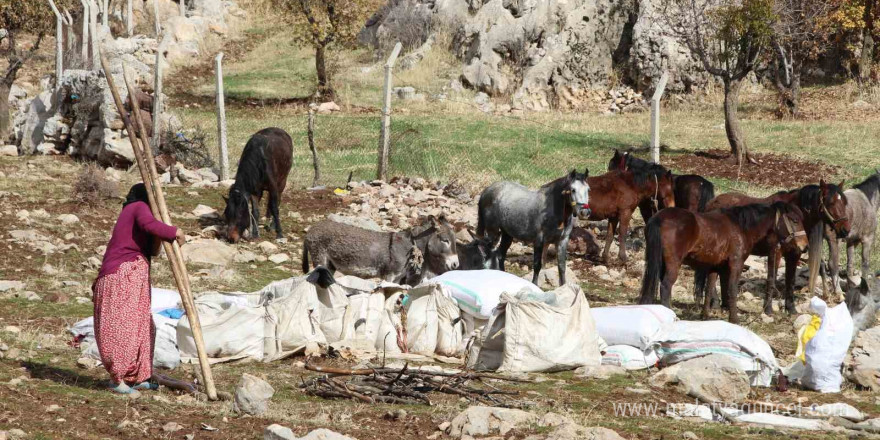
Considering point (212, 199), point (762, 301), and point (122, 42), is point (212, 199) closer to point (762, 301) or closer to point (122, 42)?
point (762, 301)

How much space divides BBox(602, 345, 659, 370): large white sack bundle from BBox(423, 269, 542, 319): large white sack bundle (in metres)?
0.98

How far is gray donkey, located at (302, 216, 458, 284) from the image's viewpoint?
12.0 m

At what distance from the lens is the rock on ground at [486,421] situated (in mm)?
6496

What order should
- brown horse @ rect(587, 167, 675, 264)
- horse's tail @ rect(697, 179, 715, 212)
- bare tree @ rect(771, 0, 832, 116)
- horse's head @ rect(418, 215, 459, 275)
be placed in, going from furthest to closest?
1. bare tree @ rect(771, 0, 832, 116)
2. brown horse @ rect(587, 167, 675, 264)
3. horse's tail @ rect(697, 179, 715, 212)
4. horse's head @ rect(418, 215, 459, 275)

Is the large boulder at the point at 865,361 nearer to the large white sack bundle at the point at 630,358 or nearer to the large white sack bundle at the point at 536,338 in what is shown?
the large white sack bundle at the point at 630,358

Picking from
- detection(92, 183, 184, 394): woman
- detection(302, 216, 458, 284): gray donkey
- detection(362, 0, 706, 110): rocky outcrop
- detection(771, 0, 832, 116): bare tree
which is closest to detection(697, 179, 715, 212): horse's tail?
detection(302, 216, 458, 284): gray donkey

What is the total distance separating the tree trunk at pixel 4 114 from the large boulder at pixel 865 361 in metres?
19.3

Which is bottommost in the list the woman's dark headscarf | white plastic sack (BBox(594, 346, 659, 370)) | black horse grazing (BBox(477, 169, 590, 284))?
white plastic sack (BBox(594, 346, 659, 370))

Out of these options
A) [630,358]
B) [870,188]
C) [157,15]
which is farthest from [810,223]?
[157,15]

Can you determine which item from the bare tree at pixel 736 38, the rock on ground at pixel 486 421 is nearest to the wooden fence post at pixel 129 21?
the bare tree at pixel 736 38

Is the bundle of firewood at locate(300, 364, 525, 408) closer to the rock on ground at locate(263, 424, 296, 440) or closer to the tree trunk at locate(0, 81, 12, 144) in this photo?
the rock on ground at locate(263, 424, 296, 440)

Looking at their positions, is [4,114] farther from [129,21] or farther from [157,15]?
[157,15]

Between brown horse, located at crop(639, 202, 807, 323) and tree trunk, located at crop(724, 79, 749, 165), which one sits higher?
tree trunk, located at crop(724, 79, 749, 165)

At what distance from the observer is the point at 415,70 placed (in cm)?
3525
